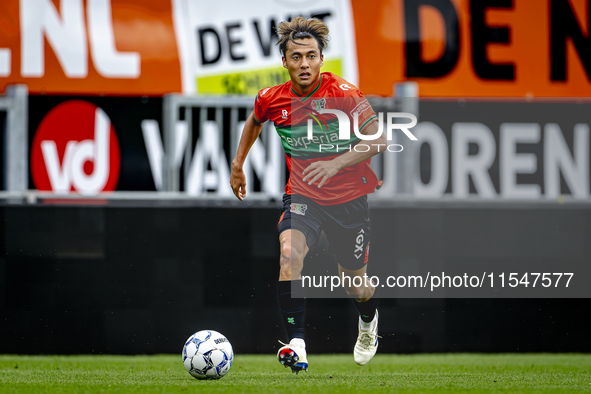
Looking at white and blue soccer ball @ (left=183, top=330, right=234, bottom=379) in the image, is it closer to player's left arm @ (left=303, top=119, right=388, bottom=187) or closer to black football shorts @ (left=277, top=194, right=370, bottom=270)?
black football shorts @ (left=277, top=194, right=370, bottom=270)

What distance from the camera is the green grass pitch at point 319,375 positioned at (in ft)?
14.8

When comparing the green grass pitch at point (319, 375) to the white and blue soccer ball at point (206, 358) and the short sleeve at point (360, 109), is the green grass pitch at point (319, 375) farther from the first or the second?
the short sleeve at point (360, 109)

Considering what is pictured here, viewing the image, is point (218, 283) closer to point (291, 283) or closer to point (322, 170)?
point (291, 283)

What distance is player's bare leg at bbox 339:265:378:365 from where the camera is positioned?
5.78m

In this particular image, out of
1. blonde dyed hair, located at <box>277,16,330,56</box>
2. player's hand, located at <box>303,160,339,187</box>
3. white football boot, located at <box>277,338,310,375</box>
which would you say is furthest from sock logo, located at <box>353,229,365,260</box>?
blonde dyed hair, located at <box>277,16,330,56</box>

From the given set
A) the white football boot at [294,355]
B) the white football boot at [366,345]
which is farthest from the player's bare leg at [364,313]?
the white football boot at [294,355]

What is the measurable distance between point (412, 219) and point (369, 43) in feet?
12.0

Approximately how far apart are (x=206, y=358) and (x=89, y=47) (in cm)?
588

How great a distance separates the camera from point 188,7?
985cm

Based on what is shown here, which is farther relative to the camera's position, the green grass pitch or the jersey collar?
the jersey collar

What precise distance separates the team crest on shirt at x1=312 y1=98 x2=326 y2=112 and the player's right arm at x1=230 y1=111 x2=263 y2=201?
1.59 ft

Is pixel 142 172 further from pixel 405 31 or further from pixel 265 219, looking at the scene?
pixel 405 31

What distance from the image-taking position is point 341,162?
521 centimetres

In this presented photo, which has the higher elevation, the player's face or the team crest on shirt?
the player's face
